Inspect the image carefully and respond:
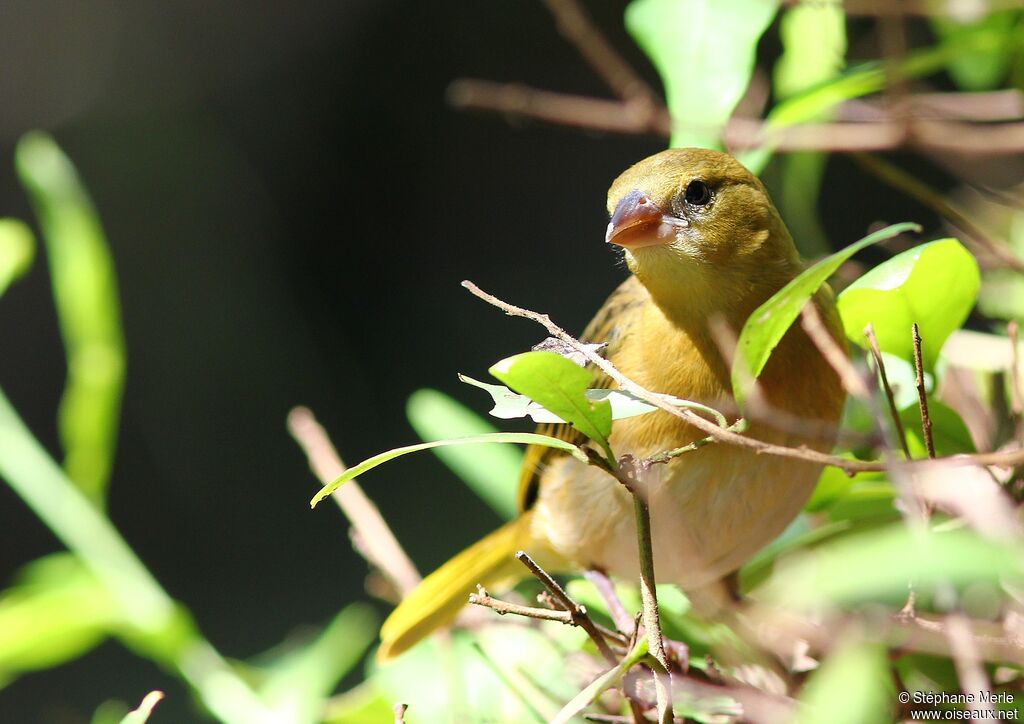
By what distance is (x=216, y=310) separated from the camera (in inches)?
209

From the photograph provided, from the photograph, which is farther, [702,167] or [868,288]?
[702,167]

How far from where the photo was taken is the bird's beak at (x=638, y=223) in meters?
1.57

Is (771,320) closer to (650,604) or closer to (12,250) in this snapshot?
(650,604)

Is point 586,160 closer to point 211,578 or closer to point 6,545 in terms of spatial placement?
point 211,578

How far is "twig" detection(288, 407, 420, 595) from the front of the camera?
155cm

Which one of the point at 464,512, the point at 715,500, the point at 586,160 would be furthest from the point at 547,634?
the point at 586,160

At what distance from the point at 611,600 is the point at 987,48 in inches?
33.2

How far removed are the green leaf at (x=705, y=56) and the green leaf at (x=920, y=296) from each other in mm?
223

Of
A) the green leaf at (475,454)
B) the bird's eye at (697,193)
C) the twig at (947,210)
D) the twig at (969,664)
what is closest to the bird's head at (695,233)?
the bird's eye at (697,193)

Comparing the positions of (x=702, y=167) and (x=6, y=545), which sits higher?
(x=702, y=167)

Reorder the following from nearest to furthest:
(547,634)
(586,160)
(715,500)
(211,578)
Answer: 1. (547,634)
2. (715,500)
3. (211,578)
4. (586,160)

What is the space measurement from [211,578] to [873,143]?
4.02 metres

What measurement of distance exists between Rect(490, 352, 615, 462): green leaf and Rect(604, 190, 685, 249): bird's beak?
0.64 meters

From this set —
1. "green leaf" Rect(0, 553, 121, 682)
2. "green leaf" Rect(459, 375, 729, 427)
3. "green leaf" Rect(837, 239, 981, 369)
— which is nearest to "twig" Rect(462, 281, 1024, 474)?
"green leaf" Rect(459, 375, 729, 427)
